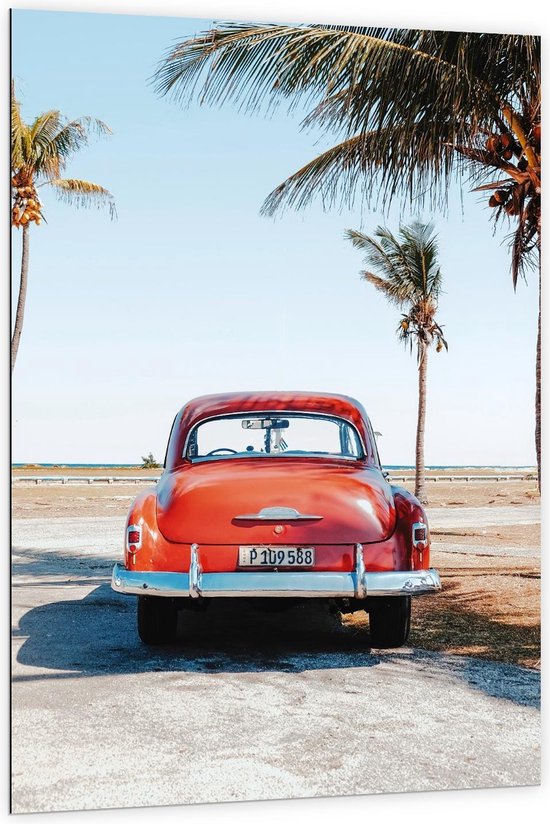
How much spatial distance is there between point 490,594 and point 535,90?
272 centimetres

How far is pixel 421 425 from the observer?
180 inches

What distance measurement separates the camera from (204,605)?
4.49 metres

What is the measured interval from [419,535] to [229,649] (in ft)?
3.49

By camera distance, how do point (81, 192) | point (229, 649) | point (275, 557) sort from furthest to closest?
1. point (229, 649)
2. point (81, 192)
3. point (275, 557)

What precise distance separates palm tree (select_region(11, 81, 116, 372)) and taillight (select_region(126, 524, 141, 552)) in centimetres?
91

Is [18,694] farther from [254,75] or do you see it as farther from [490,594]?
[254,75]

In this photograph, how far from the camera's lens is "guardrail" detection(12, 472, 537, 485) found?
4160 mm

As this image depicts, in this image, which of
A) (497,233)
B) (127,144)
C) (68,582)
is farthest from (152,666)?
(497,233)

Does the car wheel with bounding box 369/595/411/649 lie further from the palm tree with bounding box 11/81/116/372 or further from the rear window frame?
the palm tree with bounding box 11/81/116/372

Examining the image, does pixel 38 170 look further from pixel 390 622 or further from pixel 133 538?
pixel 390 622

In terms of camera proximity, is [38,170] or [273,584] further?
[38,170]

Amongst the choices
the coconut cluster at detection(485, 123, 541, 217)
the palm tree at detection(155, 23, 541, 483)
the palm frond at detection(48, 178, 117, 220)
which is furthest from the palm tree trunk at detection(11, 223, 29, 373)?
the coconut cluster at detection(485, 123, 541, 217)

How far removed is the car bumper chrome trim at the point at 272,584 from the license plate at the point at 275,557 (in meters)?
0.05

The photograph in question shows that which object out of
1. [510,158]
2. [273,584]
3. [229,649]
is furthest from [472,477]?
[510,158]
